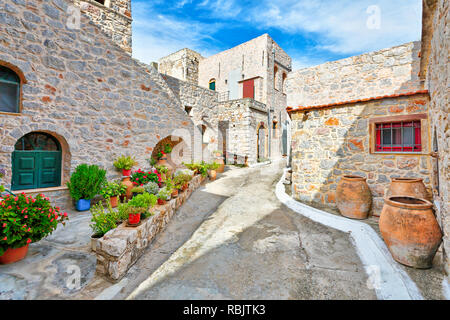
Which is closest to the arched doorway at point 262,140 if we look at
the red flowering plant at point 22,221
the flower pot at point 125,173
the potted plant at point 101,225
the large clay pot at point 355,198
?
the flower pot at point 125,173

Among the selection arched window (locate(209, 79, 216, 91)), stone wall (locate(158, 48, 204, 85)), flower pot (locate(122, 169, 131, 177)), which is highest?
stone wall (locate(158, 48, 204, 85))

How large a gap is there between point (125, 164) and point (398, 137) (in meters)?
6.45

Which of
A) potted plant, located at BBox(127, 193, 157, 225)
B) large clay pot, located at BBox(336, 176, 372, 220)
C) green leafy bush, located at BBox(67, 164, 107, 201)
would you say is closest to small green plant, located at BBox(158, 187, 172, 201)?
potted plant, located at BBox(127, 193, 157, 225)

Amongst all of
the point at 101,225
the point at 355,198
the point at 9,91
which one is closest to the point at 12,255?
the point at 101,225

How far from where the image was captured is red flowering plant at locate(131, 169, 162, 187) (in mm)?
5707

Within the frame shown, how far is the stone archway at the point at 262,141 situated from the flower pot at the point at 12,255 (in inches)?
462

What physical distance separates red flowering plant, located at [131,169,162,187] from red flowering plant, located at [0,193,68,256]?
2.87 m

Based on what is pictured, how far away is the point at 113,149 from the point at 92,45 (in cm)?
264

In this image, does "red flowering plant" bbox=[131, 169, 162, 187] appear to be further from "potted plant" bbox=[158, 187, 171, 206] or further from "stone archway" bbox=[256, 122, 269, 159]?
"stone archway" bbox=[256, 122, 269, 159]

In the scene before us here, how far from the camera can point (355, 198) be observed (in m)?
4.18

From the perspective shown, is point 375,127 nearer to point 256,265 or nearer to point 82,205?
point 256,265
